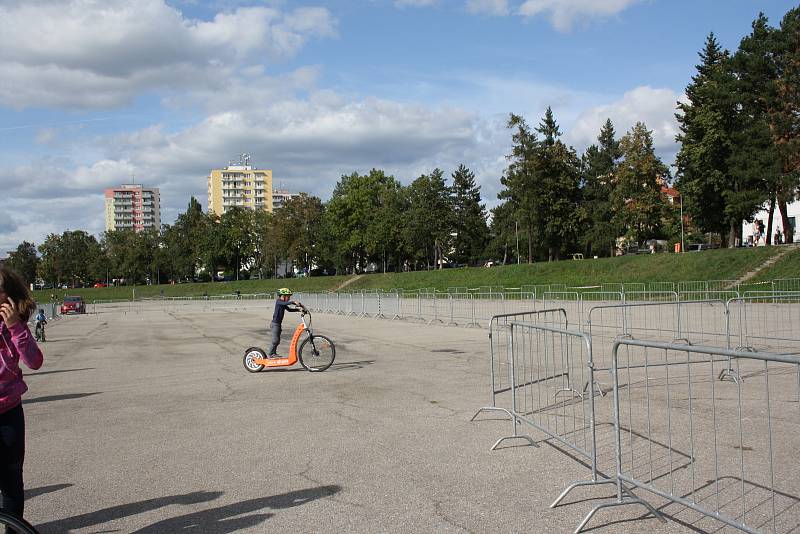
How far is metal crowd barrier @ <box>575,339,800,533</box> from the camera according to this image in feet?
15.2

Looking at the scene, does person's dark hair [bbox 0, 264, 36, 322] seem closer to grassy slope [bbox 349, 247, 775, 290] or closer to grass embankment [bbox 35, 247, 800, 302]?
grass embankment [bbox 35, 247, 800, 302]

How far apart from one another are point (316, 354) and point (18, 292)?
9.22 m

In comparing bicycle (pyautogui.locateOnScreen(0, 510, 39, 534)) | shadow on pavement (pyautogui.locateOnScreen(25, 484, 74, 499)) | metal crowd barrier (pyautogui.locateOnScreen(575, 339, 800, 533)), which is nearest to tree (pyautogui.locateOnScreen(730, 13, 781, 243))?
metal crowd barrier (pyautogui.locateOnScreen(575, 339, 800, 533))

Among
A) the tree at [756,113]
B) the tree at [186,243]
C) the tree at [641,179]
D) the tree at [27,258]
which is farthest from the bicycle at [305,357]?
the tree at [27,258]

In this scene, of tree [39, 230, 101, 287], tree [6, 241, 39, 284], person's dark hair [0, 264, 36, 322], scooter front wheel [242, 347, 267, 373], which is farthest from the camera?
tree [6, 241, 39, 284]

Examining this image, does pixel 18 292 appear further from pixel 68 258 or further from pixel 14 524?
pixel 68 258

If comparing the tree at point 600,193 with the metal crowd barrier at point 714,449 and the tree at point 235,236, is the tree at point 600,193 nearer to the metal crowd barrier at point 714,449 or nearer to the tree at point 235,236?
the tree at point 235,236

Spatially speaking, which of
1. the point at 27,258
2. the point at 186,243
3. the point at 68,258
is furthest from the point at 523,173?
the point at 27,258

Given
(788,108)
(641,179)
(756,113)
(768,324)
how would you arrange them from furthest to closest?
(641,179), (756,113), (788,108), (768,324)

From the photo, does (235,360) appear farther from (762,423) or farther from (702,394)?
(762,423)

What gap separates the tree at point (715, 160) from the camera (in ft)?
158

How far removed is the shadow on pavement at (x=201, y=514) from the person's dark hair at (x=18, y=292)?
71.9 inches

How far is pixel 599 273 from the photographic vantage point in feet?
170

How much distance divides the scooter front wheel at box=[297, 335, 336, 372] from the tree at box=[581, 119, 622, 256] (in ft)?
193
